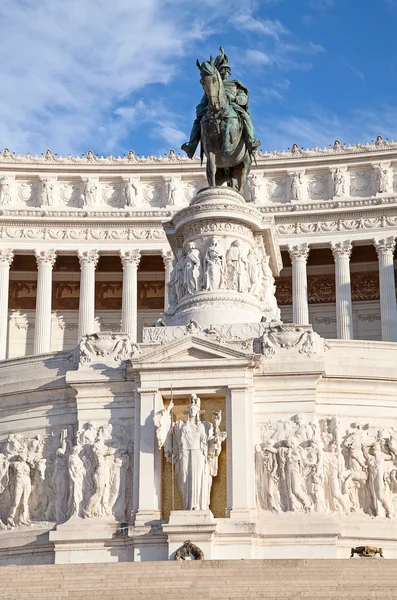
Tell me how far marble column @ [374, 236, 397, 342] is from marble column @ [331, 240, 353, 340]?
64.4 inches

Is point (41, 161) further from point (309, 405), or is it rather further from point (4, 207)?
point (309, 405)

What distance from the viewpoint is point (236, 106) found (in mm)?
38625

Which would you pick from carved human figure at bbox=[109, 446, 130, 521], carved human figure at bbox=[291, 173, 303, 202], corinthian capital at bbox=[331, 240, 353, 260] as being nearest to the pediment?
carved human figure at bbox=[109, 446, 130, 521]

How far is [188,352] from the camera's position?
99.5 ft

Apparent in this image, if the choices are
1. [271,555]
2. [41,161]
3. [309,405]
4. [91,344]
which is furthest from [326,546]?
[41,161]

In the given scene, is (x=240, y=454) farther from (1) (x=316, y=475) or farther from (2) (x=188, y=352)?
(2) (x=188, y=352)

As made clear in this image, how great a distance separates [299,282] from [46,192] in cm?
1521

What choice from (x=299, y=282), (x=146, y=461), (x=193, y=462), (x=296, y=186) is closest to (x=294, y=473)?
(x=193, y=462)

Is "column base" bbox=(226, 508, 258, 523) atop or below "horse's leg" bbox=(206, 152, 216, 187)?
below

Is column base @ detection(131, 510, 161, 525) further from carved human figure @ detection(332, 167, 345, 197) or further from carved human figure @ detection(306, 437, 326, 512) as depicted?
carved human figure @ detection(332, 167, 345, 197)

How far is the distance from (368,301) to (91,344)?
3737 cm

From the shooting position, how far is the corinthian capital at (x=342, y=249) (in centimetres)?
6475

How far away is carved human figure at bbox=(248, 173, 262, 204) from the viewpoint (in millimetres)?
67688

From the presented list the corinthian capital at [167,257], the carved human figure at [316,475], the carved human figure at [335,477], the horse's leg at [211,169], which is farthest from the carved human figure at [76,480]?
the corinthian capital at [167,257]
